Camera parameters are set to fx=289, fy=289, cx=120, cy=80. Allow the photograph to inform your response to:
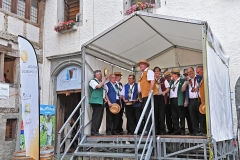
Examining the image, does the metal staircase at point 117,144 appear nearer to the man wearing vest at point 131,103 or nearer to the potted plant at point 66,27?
the man wearing vest at point 131,103

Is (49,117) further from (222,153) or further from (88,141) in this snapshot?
(222,153)

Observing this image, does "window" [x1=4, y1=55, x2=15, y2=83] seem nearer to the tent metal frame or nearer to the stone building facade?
the stone building facade

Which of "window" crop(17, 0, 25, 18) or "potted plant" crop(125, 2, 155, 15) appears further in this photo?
"window" crop(17, 0, 25, 18)

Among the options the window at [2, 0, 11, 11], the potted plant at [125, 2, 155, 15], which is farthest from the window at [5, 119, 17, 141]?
the potted plant at [125, 2, 155, 15]

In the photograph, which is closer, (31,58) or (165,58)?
(31,58)

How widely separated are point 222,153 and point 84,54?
149 inches

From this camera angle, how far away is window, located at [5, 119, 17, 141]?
1022 cm

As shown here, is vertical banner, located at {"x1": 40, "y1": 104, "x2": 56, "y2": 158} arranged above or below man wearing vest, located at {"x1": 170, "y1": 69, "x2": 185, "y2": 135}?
below

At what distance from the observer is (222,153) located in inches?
231

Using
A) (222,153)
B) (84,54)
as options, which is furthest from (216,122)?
(84,54)

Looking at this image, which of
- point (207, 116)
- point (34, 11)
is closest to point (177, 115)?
point (207, 116)

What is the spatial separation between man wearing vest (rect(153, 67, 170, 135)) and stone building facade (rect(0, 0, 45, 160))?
17.0ft

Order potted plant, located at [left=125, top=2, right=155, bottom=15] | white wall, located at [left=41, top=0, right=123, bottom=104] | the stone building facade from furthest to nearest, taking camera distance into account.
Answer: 1. white wall, located at [left=41, top=0, right=123, bottom=104]
2. the stone building facade
3. potted plant, located at [left=125, top=2, right=155, bottom=15]

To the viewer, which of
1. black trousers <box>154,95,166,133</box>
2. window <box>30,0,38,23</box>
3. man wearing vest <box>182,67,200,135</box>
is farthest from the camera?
window <box>30,0,38,23</box>
